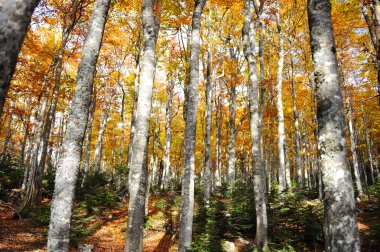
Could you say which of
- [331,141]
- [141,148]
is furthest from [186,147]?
[331,141]

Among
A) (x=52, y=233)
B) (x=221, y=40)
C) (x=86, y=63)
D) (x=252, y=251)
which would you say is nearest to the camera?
(x=52, y=233)

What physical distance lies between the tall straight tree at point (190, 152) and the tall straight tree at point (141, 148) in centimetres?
162

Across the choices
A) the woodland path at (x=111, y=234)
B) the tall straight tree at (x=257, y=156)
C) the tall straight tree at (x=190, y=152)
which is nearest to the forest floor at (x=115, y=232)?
the woodland path at (x=111, y=234)

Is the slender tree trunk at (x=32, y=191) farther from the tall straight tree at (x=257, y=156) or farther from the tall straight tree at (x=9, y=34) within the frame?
the tall straight tree at (x=9, y=34)

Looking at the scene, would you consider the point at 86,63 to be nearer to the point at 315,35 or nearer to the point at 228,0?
the point at 315,35

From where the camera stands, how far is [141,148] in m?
4.96

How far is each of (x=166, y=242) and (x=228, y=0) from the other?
1206cm

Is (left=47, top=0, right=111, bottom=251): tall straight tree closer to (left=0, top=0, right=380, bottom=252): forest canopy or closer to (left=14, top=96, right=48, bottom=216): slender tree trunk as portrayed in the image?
(left=0, top=0, right=380, bottom=252): forest canopy

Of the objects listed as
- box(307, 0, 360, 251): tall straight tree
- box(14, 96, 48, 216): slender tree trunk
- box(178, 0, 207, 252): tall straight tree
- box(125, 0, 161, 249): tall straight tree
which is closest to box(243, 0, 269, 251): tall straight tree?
box(178, 0, 207, 252): tall straight tree

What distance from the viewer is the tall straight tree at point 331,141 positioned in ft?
8.46

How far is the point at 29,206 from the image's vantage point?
9.34m

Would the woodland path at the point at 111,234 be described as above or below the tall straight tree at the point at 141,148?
below

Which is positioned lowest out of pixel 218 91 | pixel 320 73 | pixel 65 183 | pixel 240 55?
pixel 65 183

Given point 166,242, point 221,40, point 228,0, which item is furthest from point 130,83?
point 166,242
